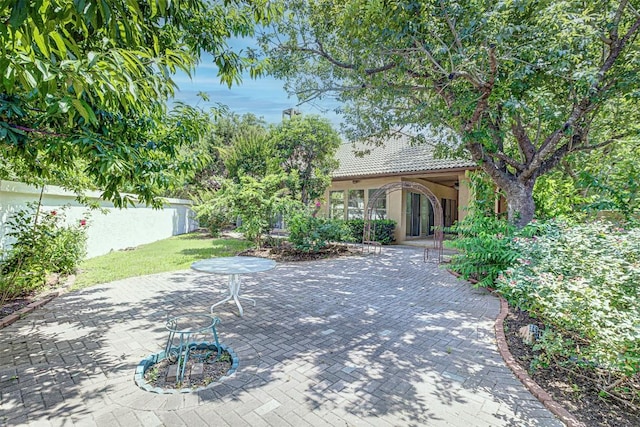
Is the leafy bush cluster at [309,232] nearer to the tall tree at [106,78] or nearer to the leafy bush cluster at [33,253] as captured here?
the leafy bush cluster at [33,253]

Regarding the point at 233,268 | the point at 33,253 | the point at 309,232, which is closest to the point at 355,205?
the point at 309,232

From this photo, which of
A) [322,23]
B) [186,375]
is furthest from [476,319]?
[322,23]

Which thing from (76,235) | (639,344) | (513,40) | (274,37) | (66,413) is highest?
(274,37)

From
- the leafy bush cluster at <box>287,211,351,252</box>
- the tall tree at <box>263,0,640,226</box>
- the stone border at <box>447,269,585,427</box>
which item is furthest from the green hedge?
the stone border at <box>447,269,585,427</box>

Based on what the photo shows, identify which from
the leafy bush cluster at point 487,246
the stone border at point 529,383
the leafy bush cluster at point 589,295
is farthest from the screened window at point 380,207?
the leafy bush cluster at point 589,295

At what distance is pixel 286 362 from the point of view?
12.0ft

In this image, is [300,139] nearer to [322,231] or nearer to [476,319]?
[322,231]

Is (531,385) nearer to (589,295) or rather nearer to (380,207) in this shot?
(589,295)

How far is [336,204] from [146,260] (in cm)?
1000

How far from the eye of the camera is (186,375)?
3.28 m

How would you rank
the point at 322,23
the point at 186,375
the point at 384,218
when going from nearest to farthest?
1. the point at 186,375
2. the point at 322,23
3. the point at 384,218

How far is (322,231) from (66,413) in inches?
339

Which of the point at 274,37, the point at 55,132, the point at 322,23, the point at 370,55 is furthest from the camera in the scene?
the point at 274,37

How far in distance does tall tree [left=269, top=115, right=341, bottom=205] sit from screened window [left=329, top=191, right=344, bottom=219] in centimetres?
297
